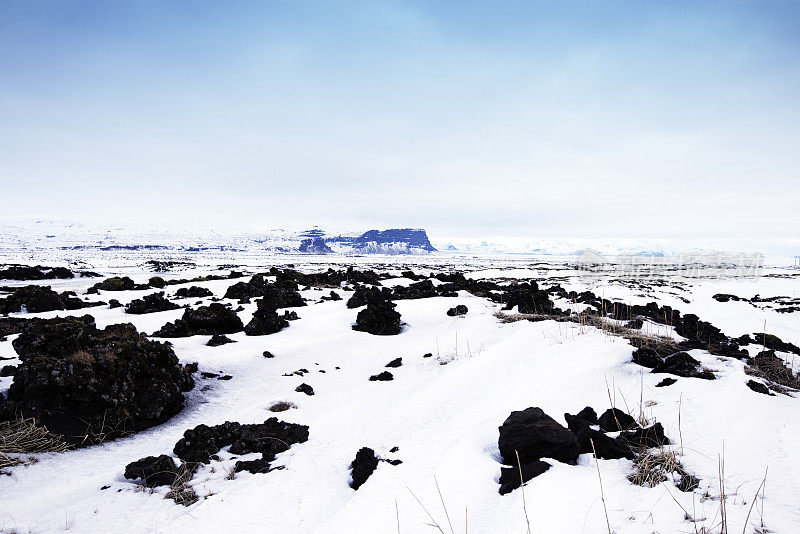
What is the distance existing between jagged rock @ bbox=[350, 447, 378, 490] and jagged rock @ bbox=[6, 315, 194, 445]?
8.62 ft

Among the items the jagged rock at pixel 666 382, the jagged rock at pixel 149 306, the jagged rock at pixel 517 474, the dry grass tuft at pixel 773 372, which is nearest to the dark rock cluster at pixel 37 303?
the jagged rock at pixel 149 306

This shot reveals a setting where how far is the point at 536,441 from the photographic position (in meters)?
3.04

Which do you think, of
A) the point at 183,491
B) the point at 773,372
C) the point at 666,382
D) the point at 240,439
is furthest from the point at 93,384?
the point at 773,372

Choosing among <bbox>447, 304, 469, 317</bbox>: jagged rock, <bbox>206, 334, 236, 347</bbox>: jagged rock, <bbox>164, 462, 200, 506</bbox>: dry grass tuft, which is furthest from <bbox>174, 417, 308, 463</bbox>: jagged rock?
<bbox>447, 304, 469, 317</bbox>: jagged rock

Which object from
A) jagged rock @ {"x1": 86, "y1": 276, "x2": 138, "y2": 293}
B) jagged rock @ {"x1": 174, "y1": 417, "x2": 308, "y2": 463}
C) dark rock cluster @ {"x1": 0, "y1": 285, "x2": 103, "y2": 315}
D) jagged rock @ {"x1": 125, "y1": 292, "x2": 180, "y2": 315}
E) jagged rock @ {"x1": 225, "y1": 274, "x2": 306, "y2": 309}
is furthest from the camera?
jagged rock @ {"x1": 86, "y1": 276, "x2": 138, "y2": 293}

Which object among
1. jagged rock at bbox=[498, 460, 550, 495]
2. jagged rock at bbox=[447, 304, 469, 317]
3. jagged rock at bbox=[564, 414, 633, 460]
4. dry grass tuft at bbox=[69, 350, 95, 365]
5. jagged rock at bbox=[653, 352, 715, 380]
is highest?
dry grass tuft at bbox=[69, 350, 95, 365]

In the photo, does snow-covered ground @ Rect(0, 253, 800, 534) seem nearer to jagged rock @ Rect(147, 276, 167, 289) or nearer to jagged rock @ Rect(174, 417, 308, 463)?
jagged rock @ Rect(174, 417, 308, 463)

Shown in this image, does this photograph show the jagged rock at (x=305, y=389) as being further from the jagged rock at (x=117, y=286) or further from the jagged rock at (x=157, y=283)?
the jagged rock at (x=157, y=283)

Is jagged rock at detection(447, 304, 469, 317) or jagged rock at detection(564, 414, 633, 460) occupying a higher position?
jagged rock at detection(564, 414, 633, 460)

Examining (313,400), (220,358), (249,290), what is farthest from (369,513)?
(249,290)

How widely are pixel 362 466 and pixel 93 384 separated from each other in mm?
3136

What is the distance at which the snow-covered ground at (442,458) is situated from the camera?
2.31 meters

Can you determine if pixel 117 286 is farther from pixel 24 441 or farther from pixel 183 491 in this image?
pixel 183 491

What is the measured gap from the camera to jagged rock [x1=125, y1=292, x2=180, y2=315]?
34.7 ft
